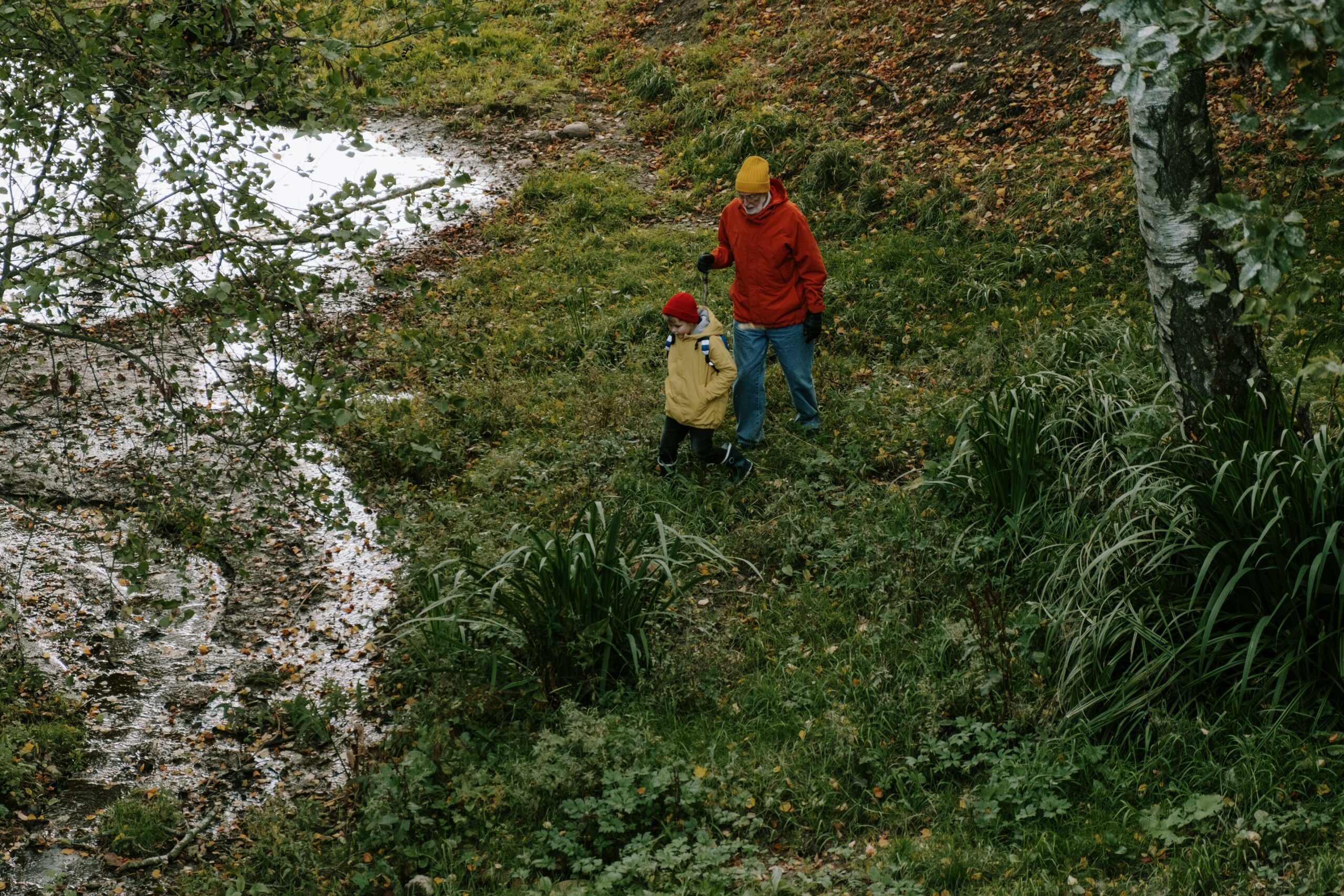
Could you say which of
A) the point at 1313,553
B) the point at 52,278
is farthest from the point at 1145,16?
the point at 52,278

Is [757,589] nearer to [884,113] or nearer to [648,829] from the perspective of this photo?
[648,829]

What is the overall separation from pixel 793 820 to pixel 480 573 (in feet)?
7.77

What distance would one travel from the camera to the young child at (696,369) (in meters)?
6.74

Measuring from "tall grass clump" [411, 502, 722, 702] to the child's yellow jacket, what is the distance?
1.23 meters

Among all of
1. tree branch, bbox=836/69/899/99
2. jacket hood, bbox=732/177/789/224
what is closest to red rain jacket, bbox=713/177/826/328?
jacket hood, bbox=732/177/789/224

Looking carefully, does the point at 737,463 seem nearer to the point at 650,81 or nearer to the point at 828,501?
the point at 828,501

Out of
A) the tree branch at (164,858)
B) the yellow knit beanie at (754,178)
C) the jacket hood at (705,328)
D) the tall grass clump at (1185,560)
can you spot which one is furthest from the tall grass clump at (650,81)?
the tree branch at (164,858)

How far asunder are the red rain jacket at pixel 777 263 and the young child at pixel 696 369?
0.36 meters

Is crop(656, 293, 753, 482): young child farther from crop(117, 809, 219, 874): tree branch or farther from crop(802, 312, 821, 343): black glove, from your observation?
crop(117, 809, 219, 874): tree branch

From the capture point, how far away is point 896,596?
5.64m

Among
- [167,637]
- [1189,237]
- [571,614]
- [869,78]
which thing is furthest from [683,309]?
[869,78]

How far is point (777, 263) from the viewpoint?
23.0 feet

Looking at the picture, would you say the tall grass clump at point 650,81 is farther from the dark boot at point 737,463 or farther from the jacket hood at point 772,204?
the dark boot at point 737,463

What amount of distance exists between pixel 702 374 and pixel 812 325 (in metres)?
0.86
